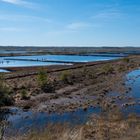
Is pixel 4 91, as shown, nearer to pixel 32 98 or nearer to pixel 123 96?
pixel 32 98

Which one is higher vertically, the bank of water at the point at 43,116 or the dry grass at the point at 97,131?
the dry grass at the point at 97,131

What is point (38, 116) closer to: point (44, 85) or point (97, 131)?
point (97, 131)

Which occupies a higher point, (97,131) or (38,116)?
(97,131)

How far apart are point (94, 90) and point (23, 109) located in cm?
1347

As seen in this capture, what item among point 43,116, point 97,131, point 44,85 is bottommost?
point 43,116

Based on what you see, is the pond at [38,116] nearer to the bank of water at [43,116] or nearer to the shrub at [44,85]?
the bank of water at [43,116]

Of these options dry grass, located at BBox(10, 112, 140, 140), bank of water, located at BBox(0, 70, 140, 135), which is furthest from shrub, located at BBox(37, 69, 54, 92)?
dry grass, located at BBox(10, 112, 140, 140)

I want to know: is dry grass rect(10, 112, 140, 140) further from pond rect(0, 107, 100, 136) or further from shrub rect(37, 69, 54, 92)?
shrub rect(37, 69, 54, 92)

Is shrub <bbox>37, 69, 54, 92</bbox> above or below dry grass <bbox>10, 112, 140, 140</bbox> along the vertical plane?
below

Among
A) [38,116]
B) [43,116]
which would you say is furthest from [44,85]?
[38,116]

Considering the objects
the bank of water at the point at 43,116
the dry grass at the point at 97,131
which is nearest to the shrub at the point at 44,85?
the bank of water at the point at 43,116

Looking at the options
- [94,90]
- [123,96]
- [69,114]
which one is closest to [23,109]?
[69,114]

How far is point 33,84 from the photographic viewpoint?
1592 inches

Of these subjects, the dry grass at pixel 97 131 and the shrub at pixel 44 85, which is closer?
the dry grass at pixel 97 131
